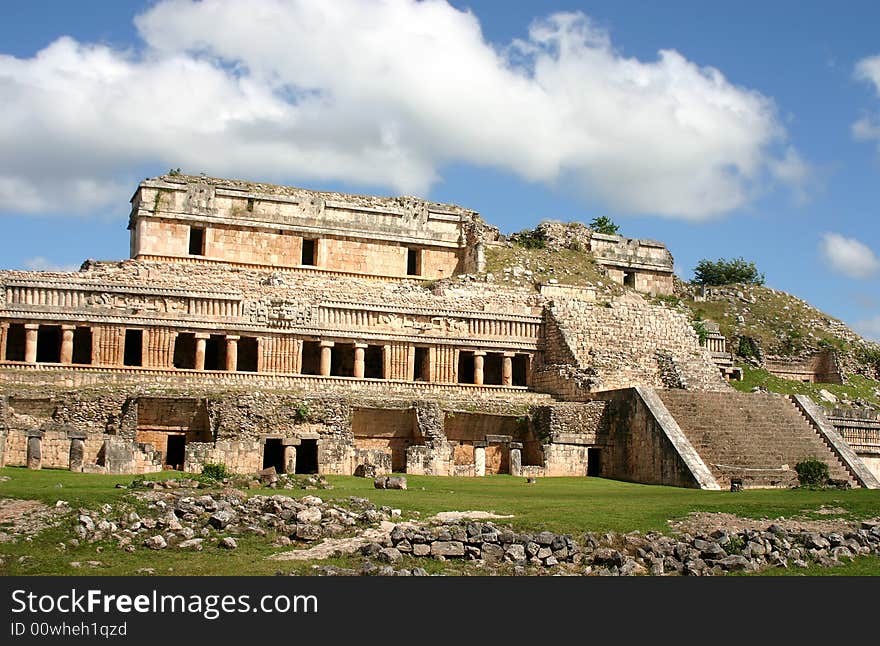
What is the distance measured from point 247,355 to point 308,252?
23.4 ft

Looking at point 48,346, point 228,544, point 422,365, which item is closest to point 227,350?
point 48,346

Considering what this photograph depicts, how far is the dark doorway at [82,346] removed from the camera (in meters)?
32.1

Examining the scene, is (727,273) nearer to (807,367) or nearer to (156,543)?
(807,367)

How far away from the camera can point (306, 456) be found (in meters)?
28.2

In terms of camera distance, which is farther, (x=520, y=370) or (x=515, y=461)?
(x=520, y=370)

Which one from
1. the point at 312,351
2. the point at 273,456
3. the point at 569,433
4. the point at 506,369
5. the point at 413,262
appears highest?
the point at 413,262

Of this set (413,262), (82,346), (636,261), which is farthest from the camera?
(636,261)

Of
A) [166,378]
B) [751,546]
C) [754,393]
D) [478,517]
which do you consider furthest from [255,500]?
[754,393]

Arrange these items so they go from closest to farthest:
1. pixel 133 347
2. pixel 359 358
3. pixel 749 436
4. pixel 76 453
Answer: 1. pixel 76 453
2. pixel 749 436
3. pixel 359 358
4. pixel 133 347

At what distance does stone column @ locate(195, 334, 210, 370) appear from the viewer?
3109 cm

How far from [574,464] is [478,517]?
476 inches

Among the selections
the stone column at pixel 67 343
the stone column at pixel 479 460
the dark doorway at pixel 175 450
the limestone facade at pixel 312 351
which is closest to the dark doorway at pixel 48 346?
the limestone facade at pixel 312 351

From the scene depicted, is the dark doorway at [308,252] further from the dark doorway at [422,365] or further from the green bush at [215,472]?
the green bush at [215,472]

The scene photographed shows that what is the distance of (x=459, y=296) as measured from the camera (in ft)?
118
